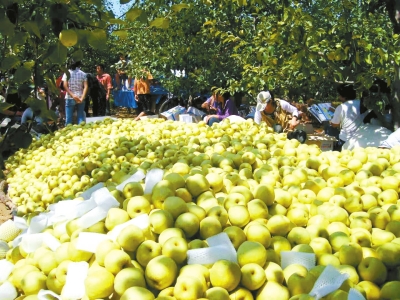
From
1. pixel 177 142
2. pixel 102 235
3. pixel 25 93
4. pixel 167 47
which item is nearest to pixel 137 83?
pixel 167 47

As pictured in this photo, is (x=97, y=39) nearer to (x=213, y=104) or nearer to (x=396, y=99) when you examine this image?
(x=396, y=99)

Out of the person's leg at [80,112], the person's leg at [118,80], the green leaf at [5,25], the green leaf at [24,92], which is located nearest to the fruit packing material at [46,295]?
the green leaf at [5,25]

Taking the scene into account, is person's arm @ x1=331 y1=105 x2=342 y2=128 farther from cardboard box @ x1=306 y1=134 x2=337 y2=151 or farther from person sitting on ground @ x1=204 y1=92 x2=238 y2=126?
person sitting on ground @ x1=204 y1=92 x2=238 y2=126

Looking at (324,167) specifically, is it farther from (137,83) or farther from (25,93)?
(137,83)

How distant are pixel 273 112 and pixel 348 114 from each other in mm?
2070

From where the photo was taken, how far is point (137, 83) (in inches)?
538

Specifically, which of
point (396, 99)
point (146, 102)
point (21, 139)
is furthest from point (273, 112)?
point (146, 102)

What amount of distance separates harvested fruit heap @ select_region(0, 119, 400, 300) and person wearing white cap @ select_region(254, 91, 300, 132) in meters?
4.71

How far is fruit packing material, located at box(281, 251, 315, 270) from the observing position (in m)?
1.69

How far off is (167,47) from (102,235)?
870 cm

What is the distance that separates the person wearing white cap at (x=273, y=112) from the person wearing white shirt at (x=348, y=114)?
1265 mm

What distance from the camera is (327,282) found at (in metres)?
1.49

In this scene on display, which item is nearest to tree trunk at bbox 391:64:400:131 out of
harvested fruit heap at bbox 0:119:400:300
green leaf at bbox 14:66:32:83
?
harvested fruit heap at bbox 0:119:400:300

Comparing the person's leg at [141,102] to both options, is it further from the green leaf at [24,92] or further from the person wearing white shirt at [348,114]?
the green leaf at [24,92]
